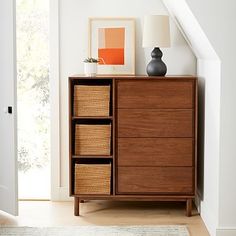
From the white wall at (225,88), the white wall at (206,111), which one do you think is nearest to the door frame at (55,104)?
the white wall at (206,111)

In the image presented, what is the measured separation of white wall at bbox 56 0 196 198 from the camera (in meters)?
4.78

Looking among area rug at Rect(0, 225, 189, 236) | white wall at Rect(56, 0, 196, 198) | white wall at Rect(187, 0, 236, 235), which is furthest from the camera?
white wall at Rect(56, 0, 196, 198)

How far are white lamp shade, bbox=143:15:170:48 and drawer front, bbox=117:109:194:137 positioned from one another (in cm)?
53

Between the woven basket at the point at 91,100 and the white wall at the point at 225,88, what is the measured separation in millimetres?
1035

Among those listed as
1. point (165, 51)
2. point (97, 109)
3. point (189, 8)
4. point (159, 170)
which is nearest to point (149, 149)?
point (159, 170)

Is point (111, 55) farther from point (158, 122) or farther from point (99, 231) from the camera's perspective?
point (99, 231)

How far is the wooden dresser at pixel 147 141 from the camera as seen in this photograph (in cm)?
436

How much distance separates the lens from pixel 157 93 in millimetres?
4359

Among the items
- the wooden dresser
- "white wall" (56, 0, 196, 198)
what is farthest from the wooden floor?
"white wall" (56, 0, 196, 198)

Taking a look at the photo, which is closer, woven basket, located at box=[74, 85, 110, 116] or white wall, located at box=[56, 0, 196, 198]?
woven basket, located at box=[74, 85, 110, 116]

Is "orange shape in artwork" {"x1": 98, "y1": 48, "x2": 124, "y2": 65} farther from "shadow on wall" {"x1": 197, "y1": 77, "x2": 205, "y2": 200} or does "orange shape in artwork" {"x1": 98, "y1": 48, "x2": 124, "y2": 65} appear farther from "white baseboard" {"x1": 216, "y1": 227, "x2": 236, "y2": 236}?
"white baseboard" {"x1": 216, "y1": 227, "x2": 236, "y2": 236}

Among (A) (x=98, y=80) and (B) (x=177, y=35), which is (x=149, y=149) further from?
(B) (x=177, y=35)

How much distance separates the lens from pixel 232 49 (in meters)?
3.66

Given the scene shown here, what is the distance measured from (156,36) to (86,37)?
0.70m
